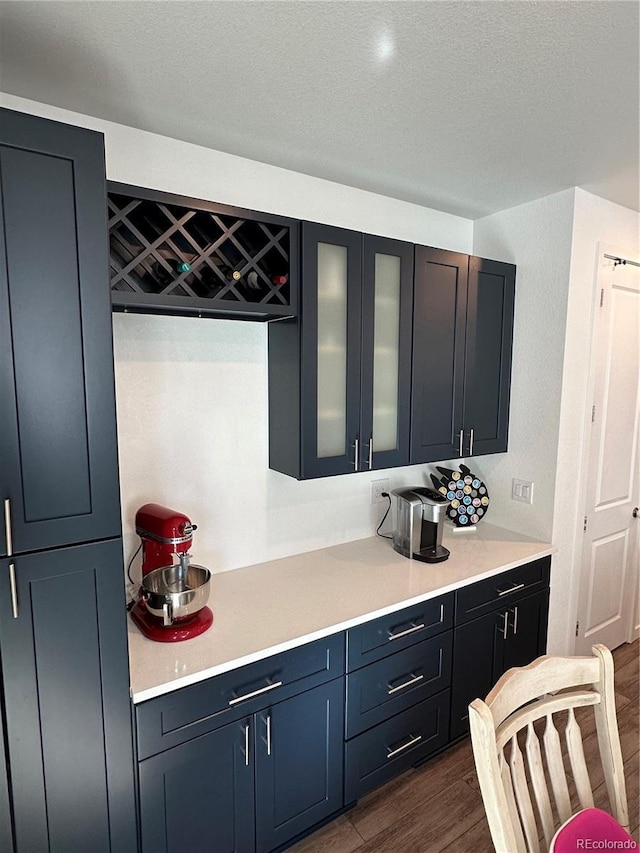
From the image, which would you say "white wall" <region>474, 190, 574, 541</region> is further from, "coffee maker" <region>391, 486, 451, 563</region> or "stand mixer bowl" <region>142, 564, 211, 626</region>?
"stand mixer bowl" <region>142, 564, 211, 626</region>

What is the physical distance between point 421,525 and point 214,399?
3.57ft

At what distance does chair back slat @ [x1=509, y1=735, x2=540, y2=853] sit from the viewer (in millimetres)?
1069

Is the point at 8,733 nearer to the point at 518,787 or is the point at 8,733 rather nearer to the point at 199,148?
the point at 518,787

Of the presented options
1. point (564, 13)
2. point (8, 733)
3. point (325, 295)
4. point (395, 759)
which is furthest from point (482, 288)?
point (8, 733)

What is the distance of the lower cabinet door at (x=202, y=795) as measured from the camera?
1393 mm

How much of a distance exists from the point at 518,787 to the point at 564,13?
1794 millimetres

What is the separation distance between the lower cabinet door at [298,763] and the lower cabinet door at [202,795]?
42 mm

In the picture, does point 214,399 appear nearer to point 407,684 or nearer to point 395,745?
point 407,684

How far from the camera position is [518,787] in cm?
109

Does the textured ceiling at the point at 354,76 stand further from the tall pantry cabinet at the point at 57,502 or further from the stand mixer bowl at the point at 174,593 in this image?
the stand mixer bowl at the point at 174,593

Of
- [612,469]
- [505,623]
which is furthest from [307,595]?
[612,469]

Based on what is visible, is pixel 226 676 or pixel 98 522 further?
pixel 226 676

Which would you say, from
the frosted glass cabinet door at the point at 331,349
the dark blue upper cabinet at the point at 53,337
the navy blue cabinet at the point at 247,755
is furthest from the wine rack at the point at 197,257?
the navy blue cabinet at the point at 247,755

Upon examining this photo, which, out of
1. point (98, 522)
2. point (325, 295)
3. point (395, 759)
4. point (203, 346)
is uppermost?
point (325, 295)
